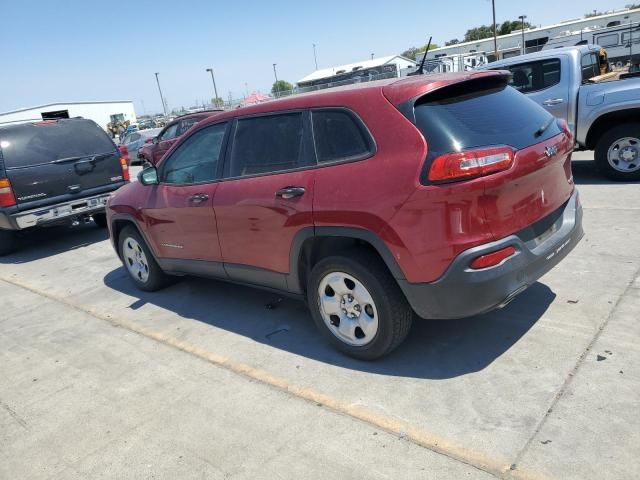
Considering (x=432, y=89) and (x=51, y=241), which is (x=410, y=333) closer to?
(x=432, y=89)

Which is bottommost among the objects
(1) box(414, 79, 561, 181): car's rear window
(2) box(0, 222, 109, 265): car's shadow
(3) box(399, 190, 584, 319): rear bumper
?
(2) box(0, 222, 109, 265): car's shadow

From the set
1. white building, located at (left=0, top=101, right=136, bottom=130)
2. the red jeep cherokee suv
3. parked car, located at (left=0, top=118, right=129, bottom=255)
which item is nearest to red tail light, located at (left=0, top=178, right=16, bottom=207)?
parked car, located at (left=0, top=118, right=129, bottom=255)

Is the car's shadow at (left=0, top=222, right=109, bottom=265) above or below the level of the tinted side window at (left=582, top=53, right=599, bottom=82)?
below

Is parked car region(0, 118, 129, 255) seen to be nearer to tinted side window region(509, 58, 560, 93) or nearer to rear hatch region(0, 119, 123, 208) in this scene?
rear hatch region(0, 119, 123, 208)

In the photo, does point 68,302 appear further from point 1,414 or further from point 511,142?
point 511,142

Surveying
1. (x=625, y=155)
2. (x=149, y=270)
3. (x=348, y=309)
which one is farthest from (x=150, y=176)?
(x=625, y=155)

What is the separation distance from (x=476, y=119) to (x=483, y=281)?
978 millimetres

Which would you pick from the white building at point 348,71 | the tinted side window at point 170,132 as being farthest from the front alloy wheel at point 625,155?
the white building at point 348,71

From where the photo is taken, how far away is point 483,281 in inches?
112

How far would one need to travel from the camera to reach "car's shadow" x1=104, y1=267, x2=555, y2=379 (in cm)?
337

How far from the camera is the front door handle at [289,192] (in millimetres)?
3434

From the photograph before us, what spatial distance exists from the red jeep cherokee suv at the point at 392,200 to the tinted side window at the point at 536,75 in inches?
171

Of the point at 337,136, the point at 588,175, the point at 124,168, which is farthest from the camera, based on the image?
the point at 124,168

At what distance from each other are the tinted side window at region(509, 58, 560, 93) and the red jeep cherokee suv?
14.2ft
